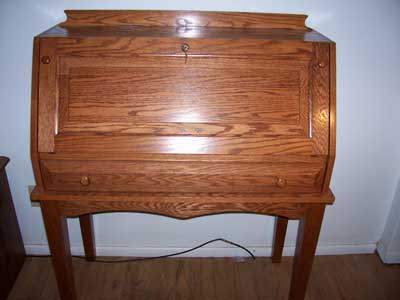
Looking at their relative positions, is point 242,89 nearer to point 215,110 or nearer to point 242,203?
point 215,110

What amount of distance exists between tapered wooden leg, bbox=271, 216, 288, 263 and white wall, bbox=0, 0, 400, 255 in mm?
69

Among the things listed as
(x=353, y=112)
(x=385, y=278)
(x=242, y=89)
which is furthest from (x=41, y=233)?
(x=385, y=278)

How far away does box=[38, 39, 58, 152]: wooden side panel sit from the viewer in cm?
94

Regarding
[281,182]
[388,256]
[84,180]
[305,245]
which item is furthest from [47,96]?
[388,256]

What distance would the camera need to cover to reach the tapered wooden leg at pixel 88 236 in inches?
59.3

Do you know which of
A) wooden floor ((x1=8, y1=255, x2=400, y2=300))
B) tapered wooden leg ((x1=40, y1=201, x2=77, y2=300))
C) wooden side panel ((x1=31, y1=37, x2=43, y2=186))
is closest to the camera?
wooden side panel ((x1=31, y1=37, x2=43, y2=186))

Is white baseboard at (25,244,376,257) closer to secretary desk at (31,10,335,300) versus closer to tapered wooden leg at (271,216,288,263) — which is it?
tapered wooden leg at (271,216,288,263)

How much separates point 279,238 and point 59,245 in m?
1.11

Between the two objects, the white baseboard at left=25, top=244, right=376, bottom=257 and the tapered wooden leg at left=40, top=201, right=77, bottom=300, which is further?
the white baseboard at left=25, top=244, right=376, bottom=257

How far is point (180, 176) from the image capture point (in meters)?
1.00

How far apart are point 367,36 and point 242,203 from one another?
962mm

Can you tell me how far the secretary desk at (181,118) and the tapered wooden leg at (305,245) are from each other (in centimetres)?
8

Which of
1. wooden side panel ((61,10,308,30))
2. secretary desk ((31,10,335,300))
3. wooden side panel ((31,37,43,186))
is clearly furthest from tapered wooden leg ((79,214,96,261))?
wooden side panel ((61,10,308,30))

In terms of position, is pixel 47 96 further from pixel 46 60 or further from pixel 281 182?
pixel 281 182
